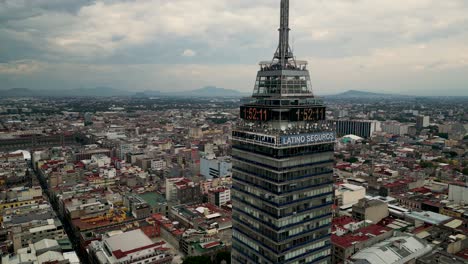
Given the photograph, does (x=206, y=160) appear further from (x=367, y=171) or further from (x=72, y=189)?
(x=367, y=171)

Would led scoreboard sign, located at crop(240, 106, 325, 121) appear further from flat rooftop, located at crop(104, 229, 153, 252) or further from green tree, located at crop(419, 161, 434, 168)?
green tree, located at crop(419, 161, 434, 168)

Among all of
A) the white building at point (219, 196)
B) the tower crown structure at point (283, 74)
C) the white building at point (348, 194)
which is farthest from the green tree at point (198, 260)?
the white building at point (348, 194)

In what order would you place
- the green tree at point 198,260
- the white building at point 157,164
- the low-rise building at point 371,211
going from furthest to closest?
the white building at point 157,164 → the low-rise building at point 371,211 → the green tree at point 198,260

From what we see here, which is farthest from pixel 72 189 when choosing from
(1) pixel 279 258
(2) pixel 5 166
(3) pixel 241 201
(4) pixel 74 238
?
(1) pixel 279 258

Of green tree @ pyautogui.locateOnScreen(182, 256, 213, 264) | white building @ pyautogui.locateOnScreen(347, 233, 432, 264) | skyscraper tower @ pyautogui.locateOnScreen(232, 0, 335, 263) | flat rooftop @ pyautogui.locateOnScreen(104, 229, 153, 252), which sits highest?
skyscraper tower @ pyautogui.locateOnScreen(232, 0, 335, 263)

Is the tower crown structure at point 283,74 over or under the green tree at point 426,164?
over

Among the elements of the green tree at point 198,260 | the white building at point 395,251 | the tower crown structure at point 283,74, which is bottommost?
the green tree at point 198,260

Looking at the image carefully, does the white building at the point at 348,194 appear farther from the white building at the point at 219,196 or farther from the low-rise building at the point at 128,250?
the low-rise building at the point at 128,250

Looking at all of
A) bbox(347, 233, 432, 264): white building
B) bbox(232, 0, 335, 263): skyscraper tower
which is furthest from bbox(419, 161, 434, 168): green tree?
bbox(232, 0, 335, 263): skyscraper tower
